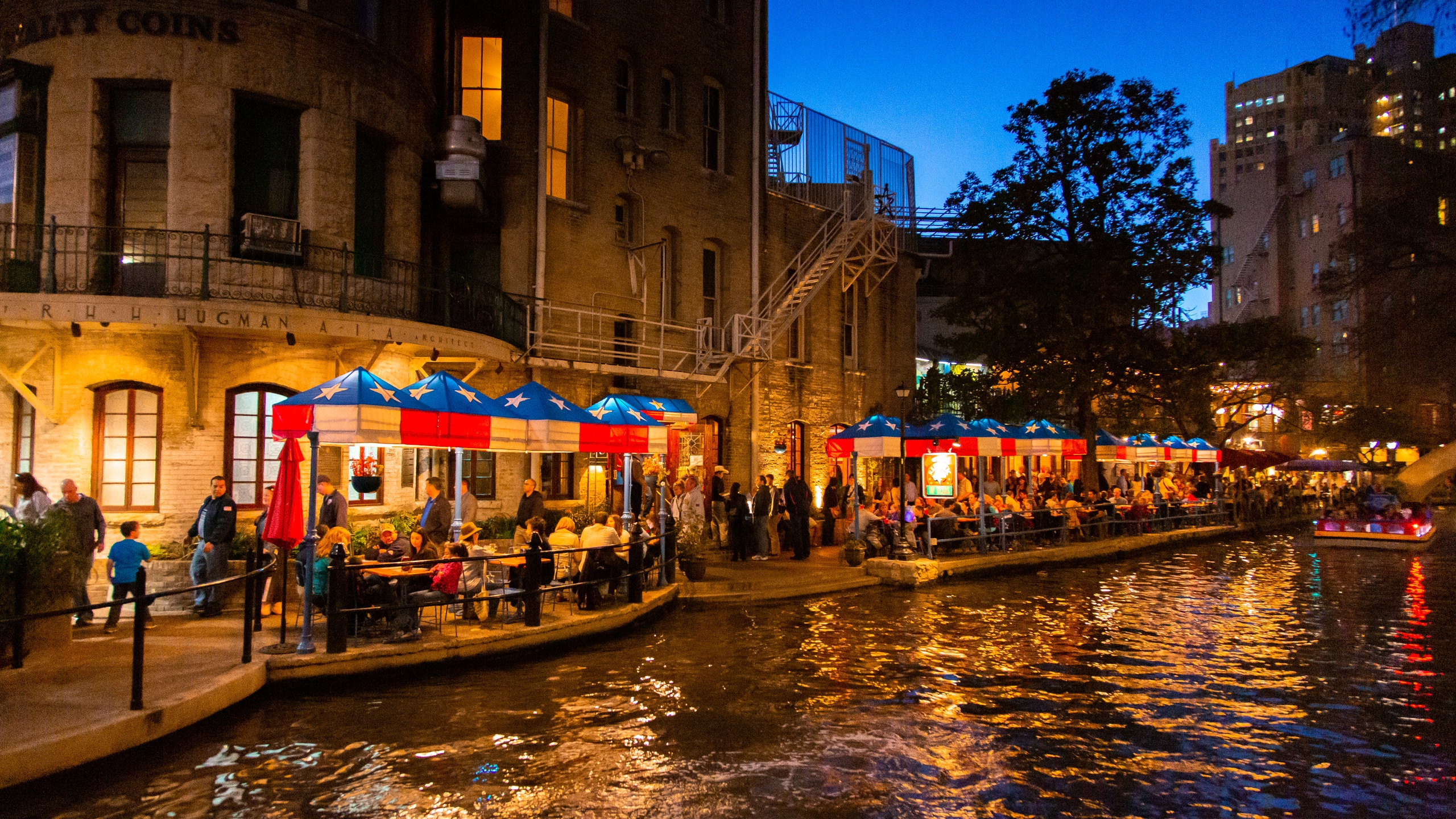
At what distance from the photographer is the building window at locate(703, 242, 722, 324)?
25.7 m

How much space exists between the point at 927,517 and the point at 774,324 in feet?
25.5

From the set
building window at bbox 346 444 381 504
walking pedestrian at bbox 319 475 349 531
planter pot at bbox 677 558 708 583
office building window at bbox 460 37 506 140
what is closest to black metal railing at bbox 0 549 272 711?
walking pedestrian at bbox 319 475 349 531

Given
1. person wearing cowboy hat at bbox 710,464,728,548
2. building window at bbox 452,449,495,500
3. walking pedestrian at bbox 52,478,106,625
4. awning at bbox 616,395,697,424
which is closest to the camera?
walking pedestrian at bbox 52,478,106,625

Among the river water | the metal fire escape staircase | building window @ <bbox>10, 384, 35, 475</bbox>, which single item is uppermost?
the metal fire escape staircase

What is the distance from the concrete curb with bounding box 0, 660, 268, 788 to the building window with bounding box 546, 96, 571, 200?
14.7 metres

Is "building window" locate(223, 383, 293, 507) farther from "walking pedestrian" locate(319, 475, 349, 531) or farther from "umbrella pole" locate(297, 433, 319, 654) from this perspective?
"umbrella pole" locate(297, 433, 319, 654)

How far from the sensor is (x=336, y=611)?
10016 millimetres

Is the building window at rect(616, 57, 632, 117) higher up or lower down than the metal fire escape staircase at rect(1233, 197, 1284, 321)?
lower down

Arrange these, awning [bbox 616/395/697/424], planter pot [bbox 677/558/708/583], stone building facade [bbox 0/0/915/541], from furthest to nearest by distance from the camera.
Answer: awning [bbox 616/395/697/424] < planter pot [bbox 677/558/708/583] < stone building facade [bbox 0/0/915/541]

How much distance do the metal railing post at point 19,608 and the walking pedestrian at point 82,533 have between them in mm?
1350

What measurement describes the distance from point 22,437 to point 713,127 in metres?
17.1

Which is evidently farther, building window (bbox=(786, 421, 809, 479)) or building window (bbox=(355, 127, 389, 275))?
building window (bbox=(786, 421, 809, 479))

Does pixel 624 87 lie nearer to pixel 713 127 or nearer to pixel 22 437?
pixel 713 127

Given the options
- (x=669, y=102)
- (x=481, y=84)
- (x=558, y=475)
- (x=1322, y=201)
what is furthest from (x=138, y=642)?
(x=1322, y=201)
